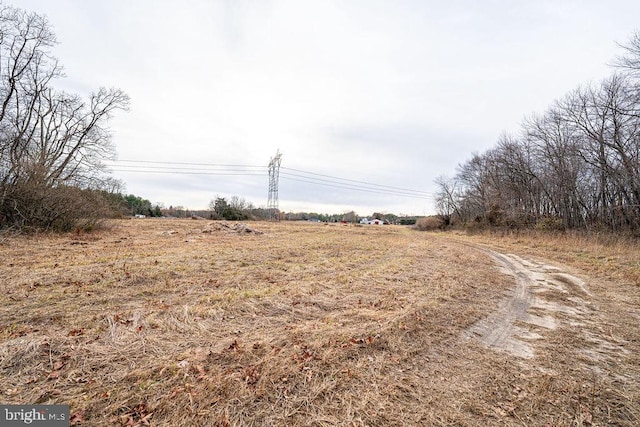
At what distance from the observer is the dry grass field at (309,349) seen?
91.7 inches

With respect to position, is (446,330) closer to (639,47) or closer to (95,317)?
(95,317)

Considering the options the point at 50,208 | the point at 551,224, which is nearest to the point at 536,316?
the point at 50,208

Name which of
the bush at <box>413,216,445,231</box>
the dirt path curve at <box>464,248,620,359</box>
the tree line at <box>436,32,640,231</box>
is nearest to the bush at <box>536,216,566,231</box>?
the tree line at <box>436,32,640,231</box>

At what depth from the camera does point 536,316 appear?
193 inches

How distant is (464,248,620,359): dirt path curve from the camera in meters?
3.77

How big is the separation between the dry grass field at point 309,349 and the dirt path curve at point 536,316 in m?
0.04

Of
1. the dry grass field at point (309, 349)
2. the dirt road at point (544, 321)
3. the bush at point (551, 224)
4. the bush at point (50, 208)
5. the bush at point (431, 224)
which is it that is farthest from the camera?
the bush at point (431, 224)

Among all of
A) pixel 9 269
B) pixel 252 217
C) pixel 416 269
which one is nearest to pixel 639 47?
pixel 416 269

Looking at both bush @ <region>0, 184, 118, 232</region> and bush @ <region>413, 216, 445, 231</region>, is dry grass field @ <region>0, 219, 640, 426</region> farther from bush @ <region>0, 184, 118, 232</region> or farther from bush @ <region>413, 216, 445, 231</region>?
bush @ <region>413, 216, 445, 231</region>

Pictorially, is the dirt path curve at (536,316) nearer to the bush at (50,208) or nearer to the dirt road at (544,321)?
the dirt road at (544,321)

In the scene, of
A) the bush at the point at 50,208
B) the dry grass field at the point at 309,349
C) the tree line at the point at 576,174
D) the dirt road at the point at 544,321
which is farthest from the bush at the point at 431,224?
the bush at the point at 50,208

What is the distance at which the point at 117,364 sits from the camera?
2801 millimetres

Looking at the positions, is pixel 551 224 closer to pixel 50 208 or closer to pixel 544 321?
pixel 544 321

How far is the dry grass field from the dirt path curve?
0.04 m
